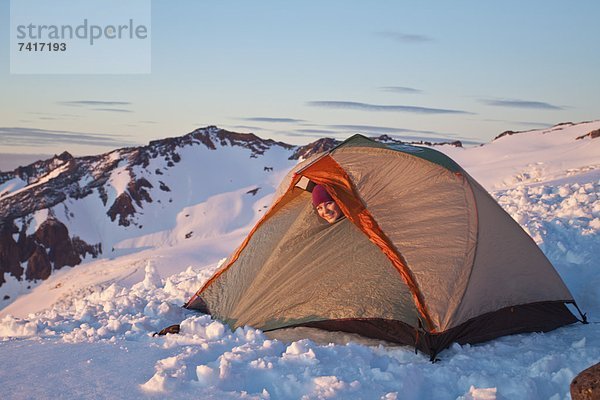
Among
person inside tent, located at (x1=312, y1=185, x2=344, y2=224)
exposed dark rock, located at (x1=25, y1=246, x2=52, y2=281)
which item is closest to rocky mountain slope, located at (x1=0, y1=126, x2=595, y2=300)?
exposed dark rock, located at (x1=25, y1=246, x2=52, y2=281)

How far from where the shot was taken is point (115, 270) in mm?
46875

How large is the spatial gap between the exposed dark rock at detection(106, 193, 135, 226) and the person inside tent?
9742cm

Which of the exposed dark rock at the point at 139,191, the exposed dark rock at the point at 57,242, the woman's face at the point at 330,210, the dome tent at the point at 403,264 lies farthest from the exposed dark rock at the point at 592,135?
the exposed dark rock at the point at 139,191

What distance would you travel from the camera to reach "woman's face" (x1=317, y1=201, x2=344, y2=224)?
8.56 meters

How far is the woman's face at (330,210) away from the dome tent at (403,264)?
10 centimetres

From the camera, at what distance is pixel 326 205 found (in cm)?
857

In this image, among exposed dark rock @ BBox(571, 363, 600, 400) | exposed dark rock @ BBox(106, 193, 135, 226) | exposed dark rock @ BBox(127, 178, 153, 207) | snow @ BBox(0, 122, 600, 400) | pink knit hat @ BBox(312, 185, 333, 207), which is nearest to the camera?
exposed dark rock @ BBox(571, 363, 600, 400)

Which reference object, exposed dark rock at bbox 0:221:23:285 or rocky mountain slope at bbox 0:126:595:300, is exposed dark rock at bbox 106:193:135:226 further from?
exposed dark rock at bbox 0:221:23:285

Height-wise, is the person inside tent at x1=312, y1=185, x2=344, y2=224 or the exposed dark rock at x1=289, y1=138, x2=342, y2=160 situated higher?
the person inside tent at x1=312, y1=185, x2=344, y2=224

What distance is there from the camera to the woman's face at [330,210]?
856 centimetres

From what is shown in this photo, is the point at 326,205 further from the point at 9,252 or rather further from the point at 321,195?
the point at 9,252

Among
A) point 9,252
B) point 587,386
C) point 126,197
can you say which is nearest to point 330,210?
point 587,386

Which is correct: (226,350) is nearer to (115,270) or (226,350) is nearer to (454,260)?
(454,260)

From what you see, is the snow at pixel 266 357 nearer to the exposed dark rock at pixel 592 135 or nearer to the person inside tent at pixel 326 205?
the person inside tent at pixel 326 205
